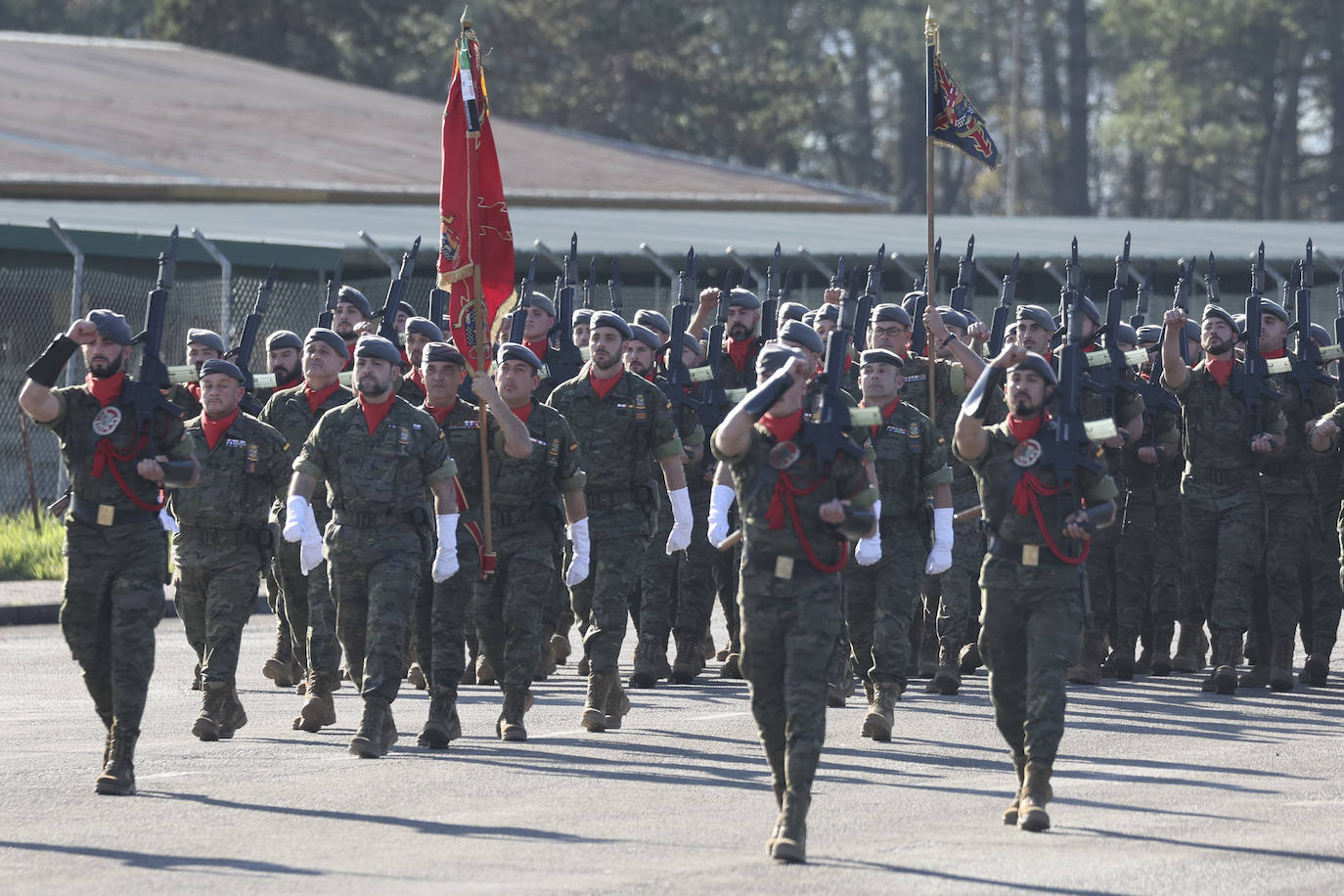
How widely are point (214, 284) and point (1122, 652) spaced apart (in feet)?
34.0

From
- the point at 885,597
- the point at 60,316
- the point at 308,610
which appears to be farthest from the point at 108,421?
the point at 60,316

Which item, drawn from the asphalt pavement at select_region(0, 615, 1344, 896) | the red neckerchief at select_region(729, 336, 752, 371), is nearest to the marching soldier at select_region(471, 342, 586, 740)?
the asphalt pavement at select_region(0, 615, 1344, 896)

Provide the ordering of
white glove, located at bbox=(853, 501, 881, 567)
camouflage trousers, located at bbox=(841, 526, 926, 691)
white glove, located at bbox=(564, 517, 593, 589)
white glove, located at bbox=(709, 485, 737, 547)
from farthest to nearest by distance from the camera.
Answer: camouflage trousers, located at bbox=(841, 526, 926, 691), white glove, located at bbox=(564, 517, 593, 589), white glove, located at bbox=(853, 501, 881, 567), white glove, located at bbox=(709, 485, 737, 547)

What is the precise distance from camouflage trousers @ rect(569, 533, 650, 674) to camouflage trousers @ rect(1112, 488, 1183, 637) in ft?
11.6

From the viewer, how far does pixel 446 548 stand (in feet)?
37.9

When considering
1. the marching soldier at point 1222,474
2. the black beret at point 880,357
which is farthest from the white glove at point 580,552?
the marching soldier at point 1222,474

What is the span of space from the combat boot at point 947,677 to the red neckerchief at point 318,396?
378cm

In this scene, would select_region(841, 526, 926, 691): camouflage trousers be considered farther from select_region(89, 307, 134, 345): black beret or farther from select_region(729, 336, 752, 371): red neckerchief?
select_region(89, 307, 134, 345): black beret

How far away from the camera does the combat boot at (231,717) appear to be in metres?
12.0

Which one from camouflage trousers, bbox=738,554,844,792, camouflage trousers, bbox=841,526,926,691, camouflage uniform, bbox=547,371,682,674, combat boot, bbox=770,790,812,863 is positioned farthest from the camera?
camouflage uniform, bbox=547,371,682,674

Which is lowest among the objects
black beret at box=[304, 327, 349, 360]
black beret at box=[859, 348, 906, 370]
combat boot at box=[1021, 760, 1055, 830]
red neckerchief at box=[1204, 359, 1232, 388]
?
combat boot at box=[1021, 760, 1055, 830]

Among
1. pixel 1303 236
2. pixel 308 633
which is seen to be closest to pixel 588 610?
pixel 308 633

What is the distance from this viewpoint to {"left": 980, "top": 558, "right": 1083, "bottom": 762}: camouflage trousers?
980 cm

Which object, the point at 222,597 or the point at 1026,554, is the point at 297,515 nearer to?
the point at 222,597
